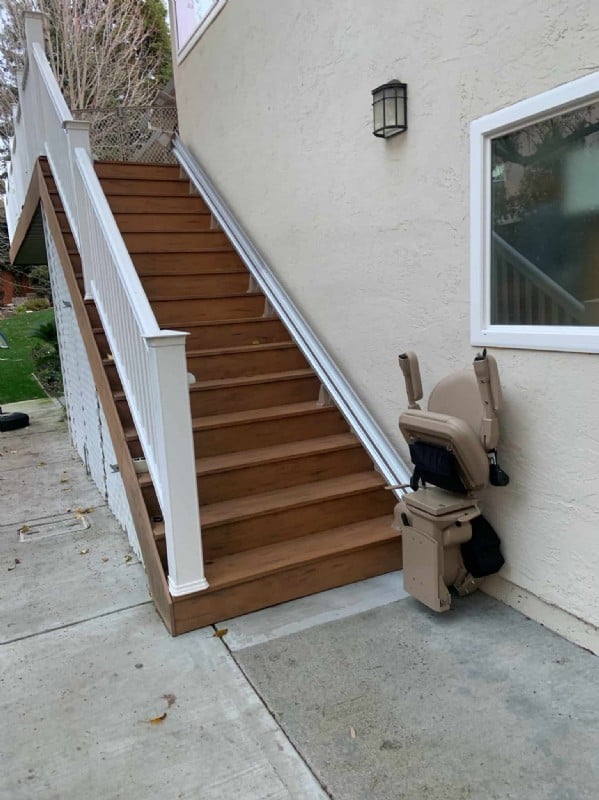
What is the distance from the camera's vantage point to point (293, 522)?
3.20m

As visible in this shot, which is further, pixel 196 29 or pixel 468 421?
pixel 196 29

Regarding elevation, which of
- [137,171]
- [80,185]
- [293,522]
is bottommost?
[293,522]

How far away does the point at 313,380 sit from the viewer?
13.4 ft

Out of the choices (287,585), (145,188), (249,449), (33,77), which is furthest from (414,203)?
(33,77)

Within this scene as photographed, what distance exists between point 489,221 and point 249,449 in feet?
6.13

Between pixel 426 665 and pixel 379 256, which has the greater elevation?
pixel 379 256

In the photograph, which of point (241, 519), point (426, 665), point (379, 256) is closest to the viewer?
point (426, 665)

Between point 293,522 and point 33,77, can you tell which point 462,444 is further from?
point 33,77

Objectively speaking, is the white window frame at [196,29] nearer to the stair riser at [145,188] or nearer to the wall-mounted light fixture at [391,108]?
the stair riser at [145,188]

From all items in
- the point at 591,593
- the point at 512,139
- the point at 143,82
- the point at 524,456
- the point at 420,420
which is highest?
the point at 143,82

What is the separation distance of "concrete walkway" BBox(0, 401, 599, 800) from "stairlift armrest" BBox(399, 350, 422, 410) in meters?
0.97

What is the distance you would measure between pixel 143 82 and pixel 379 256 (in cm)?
1195

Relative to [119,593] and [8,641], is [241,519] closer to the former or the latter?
[119,593]

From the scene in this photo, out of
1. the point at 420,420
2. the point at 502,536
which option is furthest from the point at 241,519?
the point at 502,536
